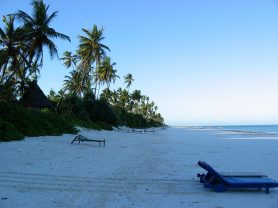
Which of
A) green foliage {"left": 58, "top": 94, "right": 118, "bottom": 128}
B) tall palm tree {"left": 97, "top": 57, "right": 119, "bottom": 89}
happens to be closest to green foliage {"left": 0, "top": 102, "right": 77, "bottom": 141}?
green foliage {"left": 58, "top": 94, "right": 118, "bottom": 128}

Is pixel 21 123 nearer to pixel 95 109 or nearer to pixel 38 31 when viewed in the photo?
pixel 38 31

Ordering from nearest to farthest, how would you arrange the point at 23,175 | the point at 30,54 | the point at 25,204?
the point at 25,204 → the point at 23,175 → the point at 30,54

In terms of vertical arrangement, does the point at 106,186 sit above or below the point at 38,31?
below

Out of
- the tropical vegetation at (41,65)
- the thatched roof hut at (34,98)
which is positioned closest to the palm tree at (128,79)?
the tropical vegetation at (41,65)

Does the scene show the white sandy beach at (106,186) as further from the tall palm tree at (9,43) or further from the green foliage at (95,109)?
the green foliage at (95,109)

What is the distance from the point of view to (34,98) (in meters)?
32.4

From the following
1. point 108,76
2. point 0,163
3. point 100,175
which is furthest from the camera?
point 108,76

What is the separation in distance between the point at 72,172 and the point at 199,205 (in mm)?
3974

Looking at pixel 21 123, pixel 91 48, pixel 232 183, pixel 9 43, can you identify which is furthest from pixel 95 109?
pixel 232 183

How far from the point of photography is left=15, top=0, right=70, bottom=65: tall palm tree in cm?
2875

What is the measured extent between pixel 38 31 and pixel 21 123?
1312 centimetres

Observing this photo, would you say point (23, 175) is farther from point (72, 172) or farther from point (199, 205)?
point (199, 205)

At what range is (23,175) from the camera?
7.83 meters

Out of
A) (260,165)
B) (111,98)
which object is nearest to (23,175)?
(260,165)
